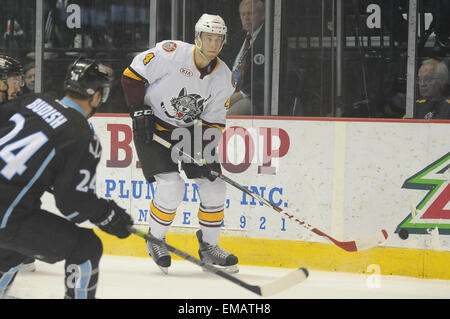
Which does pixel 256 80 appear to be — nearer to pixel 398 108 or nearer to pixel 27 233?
pixel 398 108

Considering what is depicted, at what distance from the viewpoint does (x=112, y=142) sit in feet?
14.8

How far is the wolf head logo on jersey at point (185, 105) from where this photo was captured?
161 inches

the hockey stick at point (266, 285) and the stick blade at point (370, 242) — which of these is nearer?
the hockey stick at point (266, 285)

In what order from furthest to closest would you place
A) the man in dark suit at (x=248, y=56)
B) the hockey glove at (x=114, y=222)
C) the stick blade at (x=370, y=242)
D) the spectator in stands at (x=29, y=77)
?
the spectator in stands at (x=29, y=77)
the man in dark suit at (x=248, y=56)
the stick blade at (x=370, y=242)
the hockey glove at (x=114, y=222)

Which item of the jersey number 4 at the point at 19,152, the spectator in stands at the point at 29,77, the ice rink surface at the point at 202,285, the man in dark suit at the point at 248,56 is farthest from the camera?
the spectator in stands at the point at 29,77

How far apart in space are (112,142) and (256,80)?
0.85 meters

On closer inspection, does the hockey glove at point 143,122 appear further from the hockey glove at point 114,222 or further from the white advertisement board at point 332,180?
the hockey glove at point 114,222

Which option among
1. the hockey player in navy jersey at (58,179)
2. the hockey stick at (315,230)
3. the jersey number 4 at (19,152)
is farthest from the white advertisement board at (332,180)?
the jersey number 4 at (19,152)

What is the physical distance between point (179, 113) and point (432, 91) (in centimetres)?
128

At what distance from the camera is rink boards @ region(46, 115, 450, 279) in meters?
3.95

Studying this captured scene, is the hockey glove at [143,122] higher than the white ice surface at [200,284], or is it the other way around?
the hockey glove at [143,122]

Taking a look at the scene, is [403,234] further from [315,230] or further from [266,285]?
[266,285]

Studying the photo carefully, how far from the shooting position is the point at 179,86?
407 cm

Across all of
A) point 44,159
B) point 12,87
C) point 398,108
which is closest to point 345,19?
point 398,108
